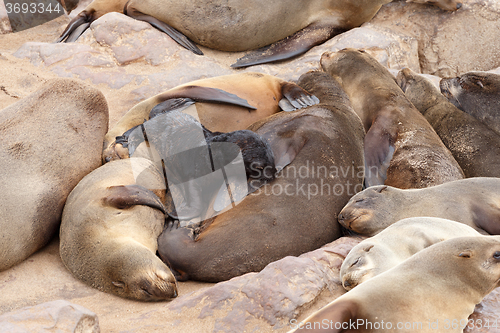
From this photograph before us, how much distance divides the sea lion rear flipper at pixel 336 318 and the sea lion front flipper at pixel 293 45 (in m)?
4.37

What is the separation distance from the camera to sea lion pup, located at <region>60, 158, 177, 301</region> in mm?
2807

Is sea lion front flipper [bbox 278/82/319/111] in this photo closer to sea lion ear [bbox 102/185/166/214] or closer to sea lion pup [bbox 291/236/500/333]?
sea lion ear [bbox 102/185/166/214]

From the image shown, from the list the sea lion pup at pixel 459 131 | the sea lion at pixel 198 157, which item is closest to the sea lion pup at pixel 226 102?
the sea lion at pixel 198 157

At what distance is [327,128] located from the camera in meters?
3.78

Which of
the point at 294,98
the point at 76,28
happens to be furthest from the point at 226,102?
the point at 76,28

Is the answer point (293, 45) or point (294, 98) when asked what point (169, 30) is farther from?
point (294, 98)

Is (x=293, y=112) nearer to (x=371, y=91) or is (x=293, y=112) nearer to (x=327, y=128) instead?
(x=327, y=128)

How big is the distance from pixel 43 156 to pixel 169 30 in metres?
2.93

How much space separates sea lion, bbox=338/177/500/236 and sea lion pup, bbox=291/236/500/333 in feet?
2.49

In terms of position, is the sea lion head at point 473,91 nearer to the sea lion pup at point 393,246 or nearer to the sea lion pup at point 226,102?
the sea lion pup at point 226,102

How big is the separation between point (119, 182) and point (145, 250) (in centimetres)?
75

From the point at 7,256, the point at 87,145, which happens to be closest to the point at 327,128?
the point at 87,145

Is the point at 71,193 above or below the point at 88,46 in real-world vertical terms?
below

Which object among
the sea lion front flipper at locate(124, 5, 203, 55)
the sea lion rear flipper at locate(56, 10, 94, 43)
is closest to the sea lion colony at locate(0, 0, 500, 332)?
the sea lion front flipper at locate(124, 5, 203, 55)
